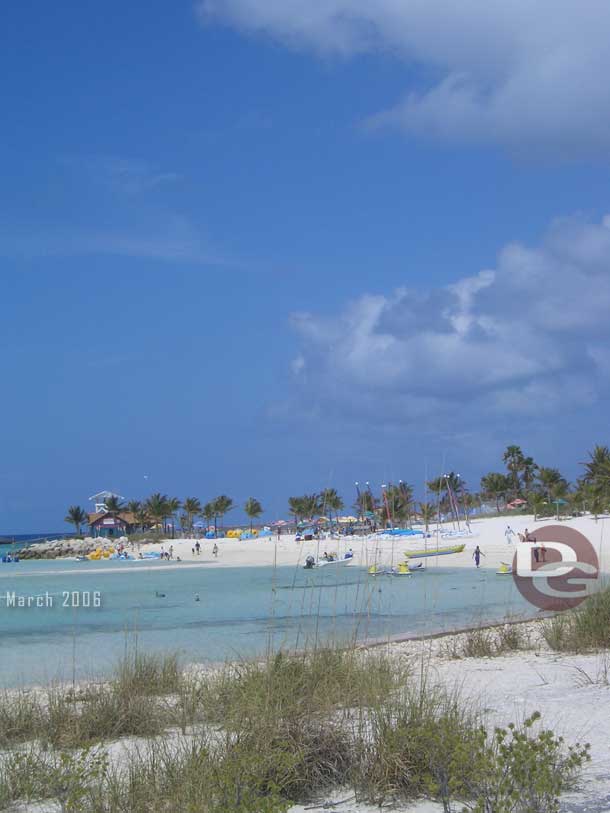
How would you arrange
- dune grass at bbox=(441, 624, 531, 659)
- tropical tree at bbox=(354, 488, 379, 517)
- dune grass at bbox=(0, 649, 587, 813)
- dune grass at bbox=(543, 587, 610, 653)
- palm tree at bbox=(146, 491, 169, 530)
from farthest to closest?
palm tree at bbox=(146, 491, 169, 530) → dune grass at bbox=(441, 624, 531, 659) → dune grass at bbox=(543, 587, 610, 653) → tropical tree at bbox=(354, 488, 379, 517) → dune grass at bbox=(0, 649, 587, 813)

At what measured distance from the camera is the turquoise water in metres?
10.9

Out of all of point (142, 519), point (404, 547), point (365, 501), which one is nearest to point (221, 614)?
point (365, 501)

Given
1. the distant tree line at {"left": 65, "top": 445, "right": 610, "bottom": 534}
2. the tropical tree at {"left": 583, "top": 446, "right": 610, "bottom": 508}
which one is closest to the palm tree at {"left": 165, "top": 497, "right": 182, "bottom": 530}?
the distant tree line at {"left": 65, "top": 445, "right": 610, "bottom": 534}

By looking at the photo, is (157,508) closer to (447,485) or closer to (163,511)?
(163,511)

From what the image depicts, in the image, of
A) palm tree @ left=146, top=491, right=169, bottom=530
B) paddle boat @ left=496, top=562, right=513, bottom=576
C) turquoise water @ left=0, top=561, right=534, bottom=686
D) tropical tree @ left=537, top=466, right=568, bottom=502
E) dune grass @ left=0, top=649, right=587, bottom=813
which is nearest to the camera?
dune grass @ left=0, top=649, right=587, bottom=813

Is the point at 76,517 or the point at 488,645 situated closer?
the point at 488,645

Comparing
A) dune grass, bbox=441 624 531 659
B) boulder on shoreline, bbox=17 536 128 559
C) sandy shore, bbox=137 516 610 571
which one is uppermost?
dune grass, bbox=441 624 531 659

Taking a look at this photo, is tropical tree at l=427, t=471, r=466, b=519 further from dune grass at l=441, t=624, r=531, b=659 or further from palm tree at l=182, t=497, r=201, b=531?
palm tree at l=182, t=497, r=201, b=531

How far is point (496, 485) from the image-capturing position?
93.4m

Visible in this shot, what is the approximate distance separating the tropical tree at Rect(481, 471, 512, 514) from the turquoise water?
53.6 m

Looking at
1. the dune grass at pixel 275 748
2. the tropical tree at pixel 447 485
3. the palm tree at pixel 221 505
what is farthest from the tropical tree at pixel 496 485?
the dune grass at pixel 275 748

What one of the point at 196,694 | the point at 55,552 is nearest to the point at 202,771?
the point at 196,694

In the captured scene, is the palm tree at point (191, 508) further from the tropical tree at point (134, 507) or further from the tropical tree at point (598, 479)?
the tropical tree at point (598, 479)

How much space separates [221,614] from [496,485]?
73.7m
